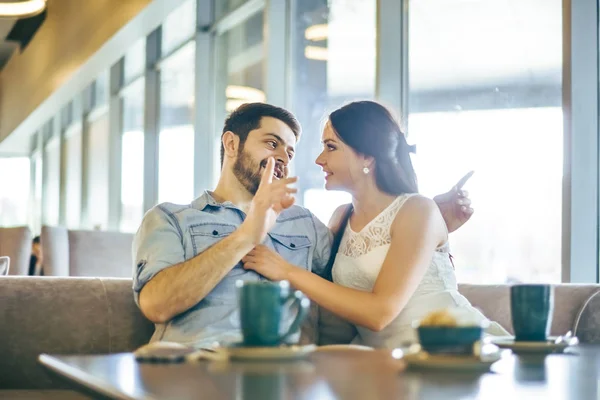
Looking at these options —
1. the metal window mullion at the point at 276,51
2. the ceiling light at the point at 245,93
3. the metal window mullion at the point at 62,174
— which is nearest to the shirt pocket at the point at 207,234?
the metal window mullion at the point at 276,51

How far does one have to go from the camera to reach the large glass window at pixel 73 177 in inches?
465

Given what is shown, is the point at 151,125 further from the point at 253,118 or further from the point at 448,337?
the point at 448,337

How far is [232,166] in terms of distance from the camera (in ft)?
9.05

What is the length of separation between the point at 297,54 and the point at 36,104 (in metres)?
6.23

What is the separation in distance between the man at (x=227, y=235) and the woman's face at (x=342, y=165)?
135mm

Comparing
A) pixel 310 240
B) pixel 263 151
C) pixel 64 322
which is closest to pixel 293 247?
pixel 310 240

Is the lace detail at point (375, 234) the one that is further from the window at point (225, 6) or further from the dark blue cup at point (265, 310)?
the window at point (225, 6)

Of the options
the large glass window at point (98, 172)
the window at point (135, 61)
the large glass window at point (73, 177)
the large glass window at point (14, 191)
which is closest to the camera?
the window at point (135, 61)

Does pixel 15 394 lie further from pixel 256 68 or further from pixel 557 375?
pixel 256 68

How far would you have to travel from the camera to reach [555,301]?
8.25ft

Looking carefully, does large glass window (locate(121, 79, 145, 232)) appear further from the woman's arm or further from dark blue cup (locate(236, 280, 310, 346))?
dark blue cup (locate(236, 280, 310, 346))

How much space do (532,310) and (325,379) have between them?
550 mm

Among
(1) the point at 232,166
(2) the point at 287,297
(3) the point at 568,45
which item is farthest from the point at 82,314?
(3) the point at 568,45

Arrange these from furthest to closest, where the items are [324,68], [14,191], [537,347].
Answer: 1. [14,191]
2. [324,68]
3. [537,347]
